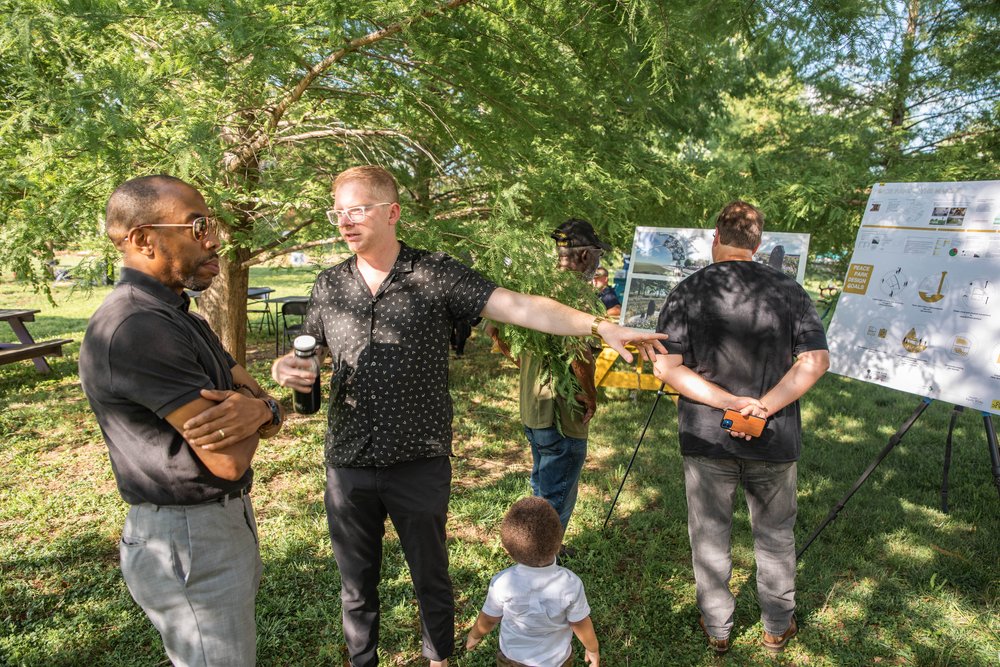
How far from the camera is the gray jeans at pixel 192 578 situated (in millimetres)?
1651

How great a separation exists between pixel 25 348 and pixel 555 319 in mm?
8146

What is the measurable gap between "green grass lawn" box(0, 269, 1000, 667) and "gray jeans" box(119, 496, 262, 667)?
1.31 metres

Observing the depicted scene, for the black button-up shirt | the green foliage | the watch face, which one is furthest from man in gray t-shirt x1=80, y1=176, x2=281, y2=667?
the green foliage

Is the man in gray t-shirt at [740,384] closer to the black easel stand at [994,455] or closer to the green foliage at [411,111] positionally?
the green foliage at [411,111]

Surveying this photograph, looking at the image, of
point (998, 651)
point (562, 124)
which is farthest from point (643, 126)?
point (998, 651)

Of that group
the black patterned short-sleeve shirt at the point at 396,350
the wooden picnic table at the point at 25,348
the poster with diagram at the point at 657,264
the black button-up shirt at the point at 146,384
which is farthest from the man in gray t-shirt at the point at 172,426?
the wooden picnic table at the point at 25,348

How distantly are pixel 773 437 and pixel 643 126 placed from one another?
144 inches

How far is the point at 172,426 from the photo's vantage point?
1.61m

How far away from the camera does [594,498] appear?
178 inches

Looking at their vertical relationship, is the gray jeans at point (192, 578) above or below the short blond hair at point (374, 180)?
below

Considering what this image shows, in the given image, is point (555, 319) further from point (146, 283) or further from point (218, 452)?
point (146, 283)

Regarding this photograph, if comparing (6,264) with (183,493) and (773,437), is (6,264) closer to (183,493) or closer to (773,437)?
(183,493)

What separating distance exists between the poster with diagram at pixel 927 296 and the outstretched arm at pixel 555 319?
7.66 ft

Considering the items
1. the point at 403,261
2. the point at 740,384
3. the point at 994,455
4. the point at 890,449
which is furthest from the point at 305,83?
the point at 994,455
